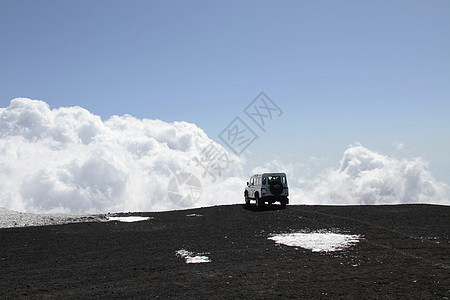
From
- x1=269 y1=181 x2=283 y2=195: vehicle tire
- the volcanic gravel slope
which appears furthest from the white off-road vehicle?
the volcanic gravel slope

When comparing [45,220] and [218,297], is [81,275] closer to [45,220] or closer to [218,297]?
[218,297]

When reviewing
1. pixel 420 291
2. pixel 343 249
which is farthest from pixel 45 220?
pixel 420 291

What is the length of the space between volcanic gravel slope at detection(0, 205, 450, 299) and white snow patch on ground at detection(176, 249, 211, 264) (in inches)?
9.1

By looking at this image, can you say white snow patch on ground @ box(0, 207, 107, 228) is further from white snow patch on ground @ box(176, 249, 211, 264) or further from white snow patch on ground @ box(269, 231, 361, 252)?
white snow patch on ground @ box(269, 231, 361, 252)

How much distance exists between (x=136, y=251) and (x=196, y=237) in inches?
144

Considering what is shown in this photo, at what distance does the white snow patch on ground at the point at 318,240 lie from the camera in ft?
52.3

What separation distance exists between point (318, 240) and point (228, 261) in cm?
531

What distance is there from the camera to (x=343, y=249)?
50.6 feet

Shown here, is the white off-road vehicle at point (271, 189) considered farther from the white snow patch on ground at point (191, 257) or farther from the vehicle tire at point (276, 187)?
the white snow patch on ground at point (191, 257)

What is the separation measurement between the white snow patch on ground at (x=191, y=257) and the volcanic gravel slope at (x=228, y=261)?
230mm

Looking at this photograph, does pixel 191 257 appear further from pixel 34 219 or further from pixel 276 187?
pixel 34 219

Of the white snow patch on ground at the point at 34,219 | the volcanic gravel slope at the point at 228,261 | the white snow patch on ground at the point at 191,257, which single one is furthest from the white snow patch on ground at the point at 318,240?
the white snow patch on ground at the point at 34,219

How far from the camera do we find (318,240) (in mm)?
17438

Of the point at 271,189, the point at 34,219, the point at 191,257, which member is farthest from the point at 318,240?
the point at 34,219
